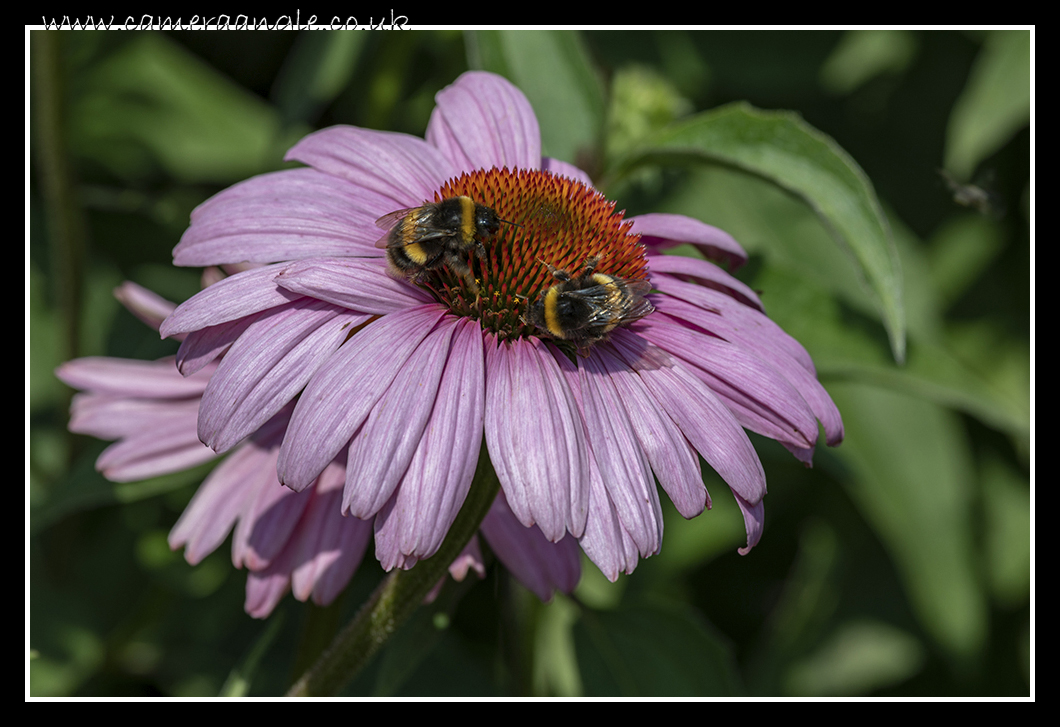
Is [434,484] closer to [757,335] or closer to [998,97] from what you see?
[757,335]

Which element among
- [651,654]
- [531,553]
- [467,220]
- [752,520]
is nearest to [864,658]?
[651,654]

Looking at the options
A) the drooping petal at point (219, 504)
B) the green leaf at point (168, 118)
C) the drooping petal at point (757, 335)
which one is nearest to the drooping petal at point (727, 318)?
the drooping petal at point (757, 335)

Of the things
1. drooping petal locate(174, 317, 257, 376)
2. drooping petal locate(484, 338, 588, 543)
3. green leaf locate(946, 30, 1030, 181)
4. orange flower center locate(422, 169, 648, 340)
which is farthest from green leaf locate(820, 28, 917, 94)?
drooping petal locate(174, 317, 257, 376)

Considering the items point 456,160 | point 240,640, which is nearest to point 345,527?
point 456,160

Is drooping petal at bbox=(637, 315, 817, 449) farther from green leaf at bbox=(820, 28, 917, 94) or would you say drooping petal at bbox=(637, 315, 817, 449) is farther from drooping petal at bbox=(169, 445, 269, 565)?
green leaf at bbox=(820, 28, 917, 94)

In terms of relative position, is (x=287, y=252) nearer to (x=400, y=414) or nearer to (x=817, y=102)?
(x=400, y=414)

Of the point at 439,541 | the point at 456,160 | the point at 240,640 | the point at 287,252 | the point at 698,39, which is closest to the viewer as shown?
the point at 439,541
